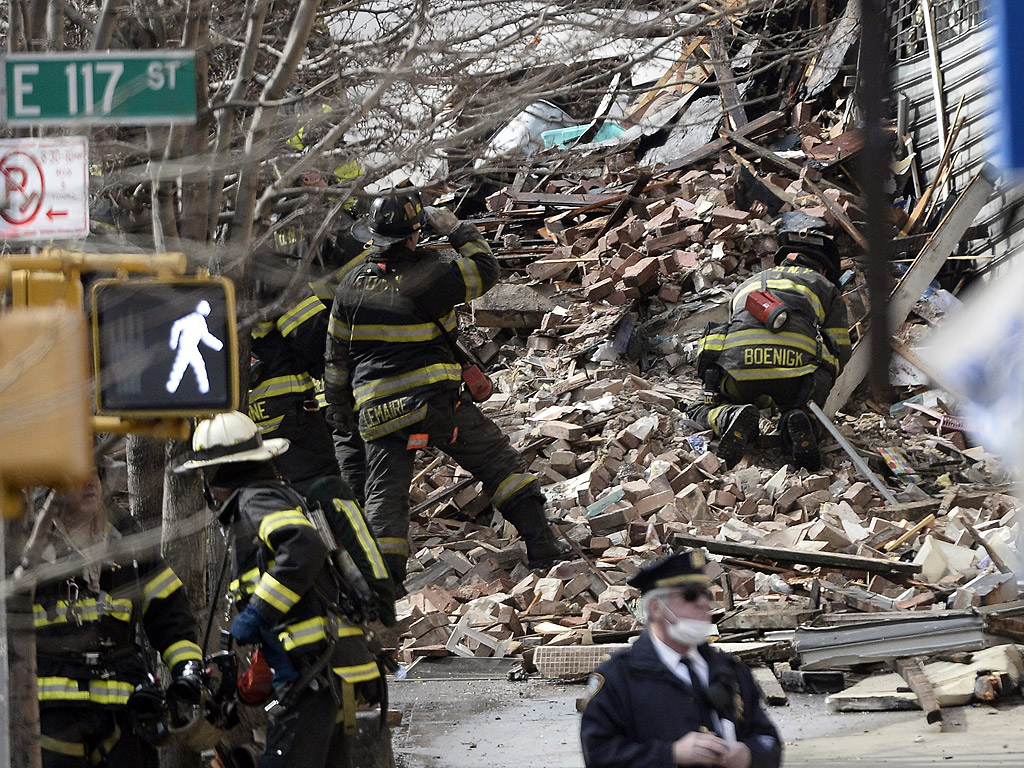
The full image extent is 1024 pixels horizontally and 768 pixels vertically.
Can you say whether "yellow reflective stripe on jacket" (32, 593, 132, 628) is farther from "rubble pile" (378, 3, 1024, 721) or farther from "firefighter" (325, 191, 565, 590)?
"firefighter" (325, 191, 565, 590)

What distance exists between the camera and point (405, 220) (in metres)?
8.61

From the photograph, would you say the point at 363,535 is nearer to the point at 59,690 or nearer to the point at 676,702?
the point at 59,690

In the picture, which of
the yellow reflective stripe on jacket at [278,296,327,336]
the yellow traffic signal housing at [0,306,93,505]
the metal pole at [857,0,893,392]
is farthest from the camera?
the yellow reflective stripe on jacket at [278,296,327,336]

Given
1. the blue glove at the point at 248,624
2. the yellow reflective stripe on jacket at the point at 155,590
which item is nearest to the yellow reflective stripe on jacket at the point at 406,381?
the yellow reflective stripe on jacket at the point at 155,590

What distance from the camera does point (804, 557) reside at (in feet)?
28.7

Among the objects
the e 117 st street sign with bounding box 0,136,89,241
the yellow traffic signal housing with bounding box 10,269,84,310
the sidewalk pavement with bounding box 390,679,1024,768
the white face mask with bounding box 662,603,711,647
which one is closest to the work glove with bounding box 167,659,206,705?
the sidewalk pavement with bounding box 390,679,1024,768

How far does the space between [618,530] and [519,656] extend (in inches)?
65.0

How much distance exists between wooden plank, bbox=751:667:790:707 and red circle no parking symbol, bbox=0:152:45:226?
162 inches

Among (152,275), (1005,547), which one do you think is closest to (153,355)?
(152,275)

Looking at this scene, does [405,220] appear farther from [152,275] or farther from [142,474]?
[152,275]

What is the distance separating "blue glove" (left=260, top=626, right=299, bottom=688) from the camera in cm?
545

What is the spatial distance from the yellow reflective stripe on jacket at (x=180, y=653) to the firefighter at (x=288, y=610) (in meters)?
0.25

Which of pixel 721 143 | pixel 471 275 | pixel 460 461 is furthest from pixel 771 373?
pixel 721 143

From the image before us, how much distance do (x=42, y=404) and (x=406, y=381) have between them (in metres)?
4.92
